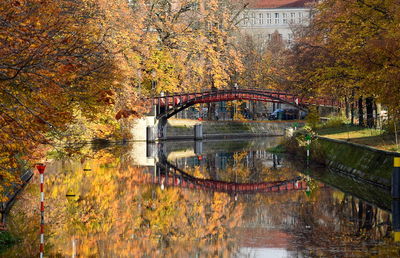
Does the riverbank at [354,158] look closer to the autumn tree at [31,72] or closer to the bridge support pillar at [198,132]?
the autumn tree at [31,72]

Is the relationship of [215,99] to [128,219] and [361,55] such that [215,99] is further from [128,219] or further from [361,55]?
[128,219]

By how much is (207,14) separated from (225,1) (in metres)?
11.3

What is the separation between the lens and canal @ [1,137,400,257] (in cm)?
1908

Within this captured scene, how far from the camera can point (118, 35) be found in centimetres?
5700

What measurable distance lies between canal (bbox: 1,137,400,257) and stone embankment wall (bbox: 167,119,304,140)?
33526mm

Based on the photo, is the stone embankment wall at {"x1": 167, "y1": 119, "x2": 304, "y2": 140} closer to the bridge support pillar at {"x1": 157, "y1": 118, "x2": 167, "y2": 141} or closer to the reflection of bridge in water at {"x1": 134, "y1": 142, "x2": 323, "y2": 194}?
the bridge support pillar at {"x1": 157, "y1": 118, "x2": 167, "y2": 141}

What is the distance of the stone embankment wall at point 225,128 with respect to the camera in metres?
77.9

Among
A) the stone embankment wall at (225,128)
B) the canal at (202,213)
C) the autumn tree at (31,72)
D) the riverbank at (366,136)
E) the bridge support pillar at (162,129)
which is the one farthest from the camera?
the stone embankment wall at (225,128)

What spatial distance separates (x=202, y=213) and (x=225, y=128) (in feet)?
194

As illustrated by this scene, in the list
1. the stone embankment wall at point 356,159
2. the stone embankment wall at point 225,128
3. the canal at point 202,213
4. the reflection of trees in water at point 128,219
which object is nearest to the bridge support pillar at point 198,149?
the stone embankment wall at point 225,128

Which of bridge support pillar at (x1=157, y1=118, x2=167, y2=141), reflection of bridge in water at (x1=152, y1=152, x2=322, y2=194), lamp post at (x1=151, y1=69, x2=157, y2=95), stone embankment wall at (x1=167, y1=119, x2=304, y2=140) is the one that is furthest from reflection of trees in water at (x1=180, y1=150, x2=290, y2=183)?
stone embankment wall at (x1=167, y1=119, x2=304, y2=140)

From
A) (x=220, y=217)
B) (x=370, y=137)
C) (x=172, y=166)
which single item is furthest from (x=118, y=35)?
(x=220, y=217)

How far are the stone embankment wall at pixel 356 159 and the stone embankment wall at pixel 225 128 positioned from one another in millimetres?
32992

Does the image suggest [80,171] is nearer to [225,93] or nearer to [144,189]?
[144,189]
